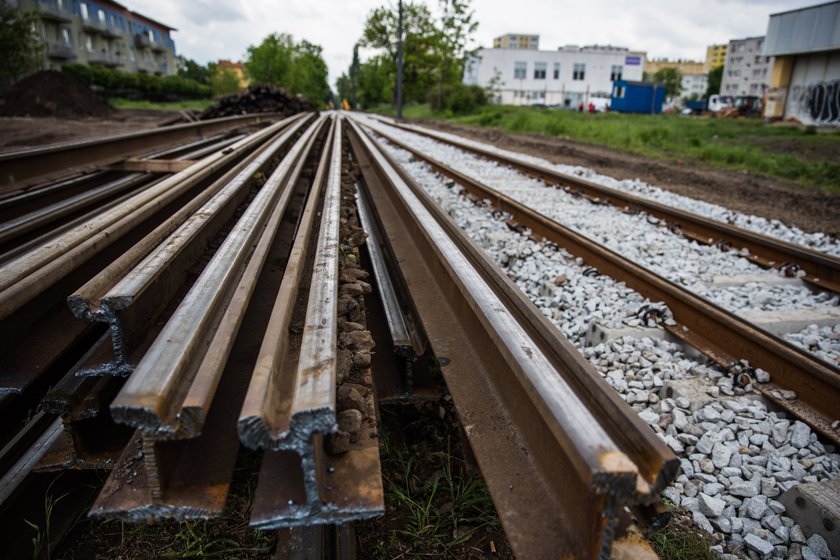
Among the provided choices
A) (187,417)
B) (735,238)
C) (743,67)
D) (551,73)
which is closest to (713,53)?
(743,67)

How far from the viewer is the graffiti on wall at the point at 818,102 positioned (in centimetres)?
→ 2442

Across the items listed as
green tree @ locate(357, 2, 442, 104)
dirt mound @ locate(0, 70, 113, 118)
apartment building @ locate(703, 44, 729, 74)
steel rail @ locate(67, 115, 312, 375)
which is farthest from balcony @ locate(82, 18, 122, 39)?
apartment building @ locate(703, 44, 729, 74)

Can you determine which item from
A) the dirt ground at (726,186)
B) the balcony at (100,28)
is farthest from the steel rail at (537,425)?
the balcony at (100,28)

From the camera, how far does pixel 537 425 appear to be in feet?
4.57

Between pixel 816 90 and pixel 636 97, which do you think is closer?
pixel 816 90

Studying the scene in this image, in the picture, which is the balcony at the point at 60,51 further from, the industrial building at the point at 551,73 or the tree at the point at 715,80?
the tree at the point at 715,80

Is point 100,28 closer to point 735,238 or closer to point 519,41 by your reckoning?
point 735,238

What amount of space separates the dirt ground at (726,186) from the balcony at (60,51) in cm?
5310

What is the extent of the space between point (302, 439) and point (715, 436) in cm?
192

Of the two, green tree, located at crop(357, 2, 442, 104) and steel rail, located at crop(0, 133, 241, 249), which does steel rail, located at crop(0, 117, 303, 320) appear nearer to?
steel rail, located at crop(0, 133, 241, 249)

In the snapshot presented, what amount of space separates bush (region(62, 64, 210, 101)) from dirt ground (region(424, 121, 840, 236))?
3841 centimetres

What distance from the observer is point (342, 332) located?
193 centimetres

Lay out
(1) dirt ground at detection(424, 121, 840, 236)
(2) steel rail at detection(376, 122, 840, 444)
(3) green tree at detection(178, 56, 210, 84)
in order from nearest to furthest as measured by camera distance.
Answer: (2) steel rail at detection(376, 122, 840, 444) < (1) dirt ground at detection(424, 121, 840, 236) < (3) green tree at detection(178, 56, 210, 84)

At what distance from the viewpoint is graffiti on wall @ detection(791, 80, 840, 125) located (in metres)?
24.4
